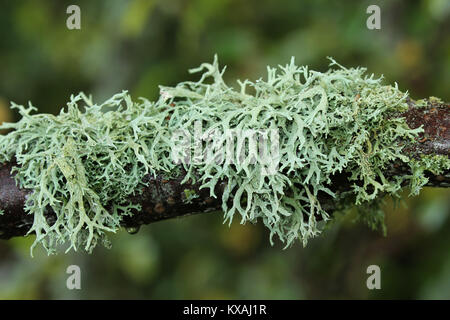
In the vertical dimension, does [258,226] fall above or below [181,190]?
above

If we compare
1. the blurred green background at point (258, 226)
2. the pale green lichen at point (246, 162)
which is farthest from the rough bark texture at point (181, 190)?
the blurred green background at point (258, 226)

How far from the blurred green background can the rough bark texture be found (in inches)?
36.8

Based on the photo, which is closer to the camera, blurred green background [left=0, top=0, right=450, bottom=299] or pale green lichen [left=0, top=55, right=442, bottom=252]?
pale green lichen [left=0, top=55, right=442, bottom=252]

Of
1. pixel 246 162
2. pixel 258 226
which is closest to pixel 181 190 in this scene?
pixel 246 162

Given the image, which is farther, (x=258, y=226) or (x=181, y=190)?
(x=258, y=226)

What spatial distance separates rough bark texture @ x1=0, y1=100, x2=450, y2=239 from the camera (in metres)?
0.80

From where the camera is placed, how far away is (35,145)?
2.89 feet

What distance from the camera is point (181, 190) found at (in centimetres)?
82

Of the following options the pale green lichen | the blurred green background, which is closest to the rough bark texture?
the pale green lichen

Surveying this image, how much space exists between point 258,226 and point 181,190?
5.61 feet

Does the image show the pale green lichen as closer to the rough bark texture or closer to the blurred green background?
the rough bark texture

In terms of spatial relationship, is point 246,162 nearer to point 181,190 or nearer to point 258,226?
point 181,190

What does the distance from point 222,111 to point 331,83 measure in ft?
0.54
